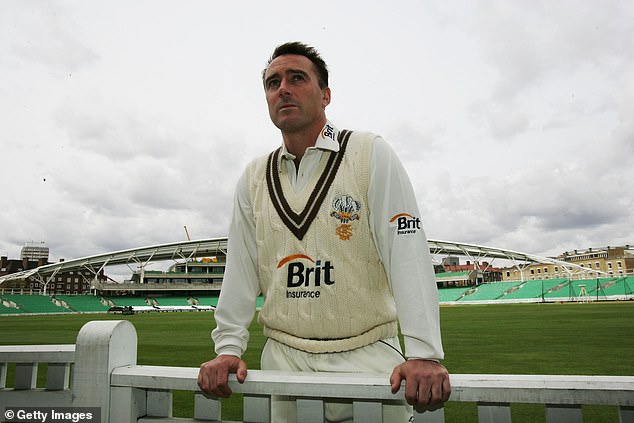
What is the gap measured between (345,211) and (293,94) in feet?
1.87

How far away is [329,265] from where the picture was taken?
1.77m

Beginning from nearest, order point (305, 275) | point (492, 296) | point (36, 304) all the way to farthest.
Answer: point (305, 275)
point (36, 304)
point (492, 296)

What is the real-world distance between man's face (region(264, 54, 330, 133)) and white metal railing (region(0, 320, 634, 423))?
1049 millimetres

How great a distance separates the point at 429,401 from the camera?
4.38 feet

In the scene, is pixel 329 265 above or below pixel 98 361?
above

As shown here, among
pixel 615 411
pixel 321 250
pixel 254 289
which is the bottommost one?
pixel 615 411

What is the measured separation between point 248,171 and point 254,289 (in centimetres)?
57

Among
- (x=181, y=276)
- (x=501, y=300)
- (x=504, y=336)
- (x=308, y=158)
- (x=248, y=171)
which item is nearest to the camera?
(x=308, y=158)

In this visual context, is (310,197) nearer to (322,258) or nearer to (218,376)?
(322,258)

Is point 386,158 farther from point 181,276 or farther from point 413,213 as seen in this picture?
point 181,276

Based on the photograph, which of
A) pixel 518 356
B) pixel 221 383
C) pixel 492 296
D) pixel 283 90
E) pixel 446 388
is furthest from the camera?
pixel 492 296

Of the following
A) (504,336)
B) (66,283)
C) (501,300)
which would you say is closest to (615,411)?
(504,336)

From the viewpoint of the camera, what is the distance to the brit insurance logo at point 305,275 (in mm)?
1769

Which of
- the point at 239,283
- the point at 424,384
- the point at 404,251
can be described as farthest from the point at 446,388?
the point at 239,283
